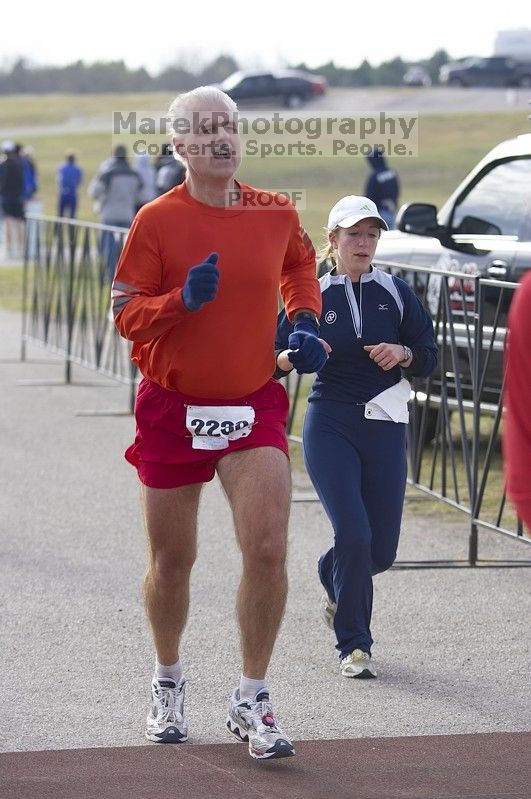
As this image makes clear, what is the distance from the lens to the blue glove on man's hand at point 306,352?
4.87 m

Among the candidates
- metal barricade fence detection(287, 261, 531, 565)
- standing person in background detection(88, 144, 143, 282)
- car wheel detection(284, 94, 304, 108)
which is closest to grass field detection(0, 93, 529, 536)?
car wheel detection(284, 94, 304, 108)

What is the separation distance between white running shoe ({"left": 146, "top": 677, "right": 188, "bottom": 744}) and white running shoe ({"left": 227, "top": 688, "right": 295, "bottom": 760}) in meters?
0.17

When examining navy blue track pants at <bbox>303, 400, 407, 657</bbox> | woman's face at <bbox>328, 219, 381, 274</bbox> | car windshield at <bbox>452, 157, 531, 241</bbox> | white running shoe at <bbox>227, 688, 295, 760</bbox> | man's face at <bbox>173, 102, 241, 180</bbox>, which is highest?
man's face at <bbox>173, 102, 241, 180</bbox>

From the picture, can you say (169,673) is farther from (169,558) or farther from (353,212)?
(353,212)

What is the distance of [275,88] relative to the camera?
230 ft

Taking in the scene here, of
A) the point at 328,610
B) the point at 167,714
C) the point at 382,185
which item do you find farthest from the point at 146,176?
the point at 167,714

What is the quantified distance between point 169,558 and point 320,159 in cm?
4962

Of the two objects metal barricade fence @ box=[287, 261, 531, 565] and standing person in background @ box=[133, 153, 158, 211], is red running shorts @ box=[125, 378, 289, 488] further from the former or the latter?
standing person in background @ box=[133, 153, 158, 211]

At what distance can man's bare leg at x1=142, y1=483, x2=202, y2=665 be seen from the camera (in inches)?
187

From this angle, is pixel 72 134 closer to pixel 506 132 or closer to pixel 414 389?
pixel 506 132

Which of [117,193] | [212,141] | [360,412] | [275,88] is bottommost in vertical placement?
[275,88]

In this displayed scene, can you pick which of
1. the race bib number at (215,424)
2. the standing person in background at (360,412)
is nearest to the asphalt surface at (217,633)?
the standing person in background at (360,412)

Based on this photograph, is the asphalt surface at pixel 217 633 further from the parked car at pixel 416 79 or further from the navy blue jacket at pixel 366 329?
the parked car at pixel 416 79

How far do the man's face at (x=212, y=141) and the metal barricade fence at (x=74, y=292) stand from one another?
691cm
